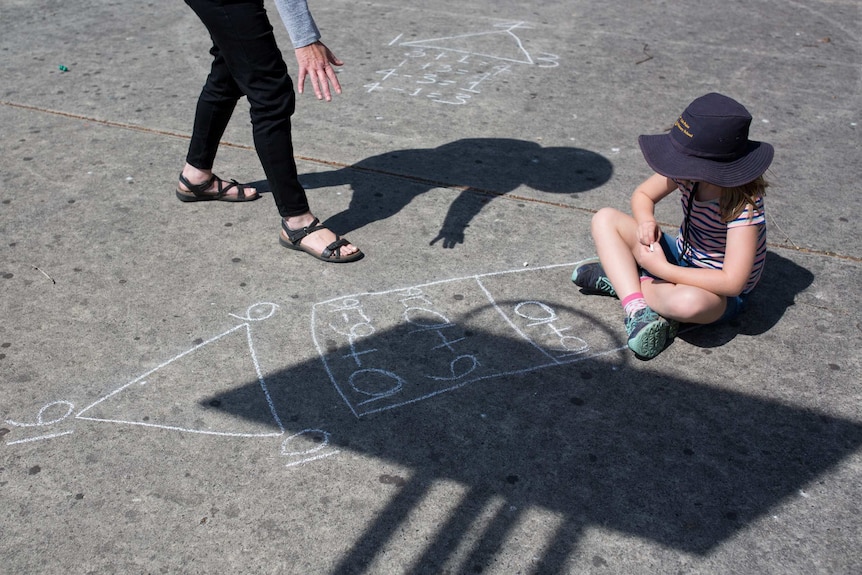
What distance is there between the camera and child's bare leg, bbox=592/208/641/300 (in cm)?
292

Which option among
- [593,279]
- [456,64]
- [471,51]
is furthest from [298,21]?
[471,51]

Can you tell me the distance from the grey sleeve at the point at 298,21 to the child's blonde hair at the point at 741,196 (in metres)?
1.55

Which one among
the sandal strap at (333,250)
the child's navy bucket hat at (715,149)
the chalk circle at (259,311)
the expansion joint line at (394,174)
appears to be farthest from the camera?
the expansion joint line at (394,174)

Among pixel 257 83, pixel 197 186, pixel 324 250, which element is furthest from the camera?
pixel 197 186

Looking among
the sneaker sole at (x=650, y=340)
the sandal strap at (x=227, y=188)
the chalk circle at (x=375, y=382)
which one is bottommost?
the sneaker sole at (x=650, y=340)

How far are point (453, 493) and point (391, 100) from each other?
3182 mm

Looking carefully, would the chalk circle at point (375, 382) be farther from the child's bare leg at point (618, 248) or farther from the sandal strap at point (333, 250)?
the child's bare leg at point (618, 248)

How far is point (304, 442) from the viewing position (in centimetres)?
239

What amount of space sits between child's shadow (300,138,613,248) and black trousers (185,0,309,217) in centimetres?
41

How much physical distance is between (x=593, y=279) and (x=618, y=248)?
0.16m

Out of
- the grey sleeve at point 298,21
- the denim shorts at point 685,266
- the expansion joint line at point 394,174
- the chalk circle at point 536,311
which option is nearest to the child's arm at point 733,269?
the denim shorts at point 685,266

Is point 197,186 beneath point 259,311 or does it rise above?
above

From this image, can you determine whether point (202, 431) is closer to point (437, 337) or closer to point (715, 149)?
point (437, 337)

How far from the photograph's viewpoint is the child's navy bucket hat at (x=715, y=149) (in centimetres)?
259
